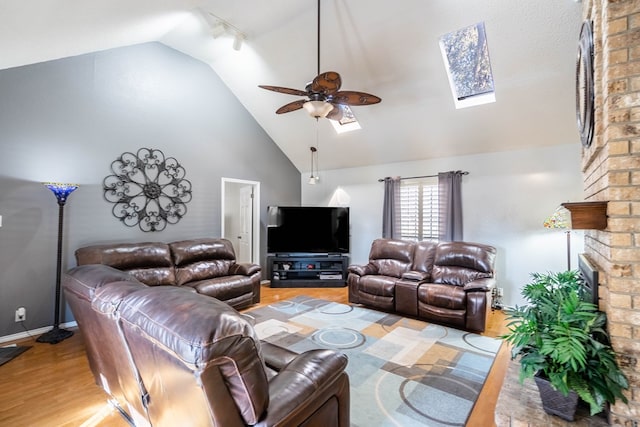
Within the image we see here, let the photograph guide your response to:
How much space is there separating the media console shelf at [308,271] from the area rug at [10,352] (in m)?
3.58

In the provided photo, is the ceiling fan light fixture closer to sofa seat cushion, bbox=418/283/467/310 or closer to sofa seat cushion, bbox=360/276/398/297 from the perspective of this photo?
sofa seat cushion, bbox=360/276/398/297

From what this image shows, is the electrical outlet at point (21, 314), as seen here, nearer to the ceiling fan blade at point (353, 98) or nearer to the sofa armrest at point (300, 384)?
the sofa armrest at point (300, 384)

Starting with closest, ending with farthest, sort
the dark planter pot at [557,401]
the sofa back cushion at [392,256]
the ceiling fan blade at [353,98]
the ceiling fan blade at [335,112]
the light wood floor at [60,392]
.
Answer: the dark planter pot at [557,401]
the light wood floor at [60,392]
the ceiling fan blade at [353,98]
the ceiling fan blade at [335,112]
the sofa back cushion at [392,256]

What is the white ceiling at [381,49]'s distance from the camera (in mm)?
2852

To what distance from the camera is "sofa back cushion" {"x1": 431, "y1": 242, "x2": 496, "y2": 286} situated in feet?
13.4

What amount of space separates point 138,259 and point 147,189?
1.15m

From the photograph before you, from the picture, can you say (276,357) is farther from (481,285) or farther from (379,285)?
(481,285)

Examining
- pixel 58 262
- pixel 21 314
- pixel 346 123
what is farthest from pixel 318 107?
pixel 21 314

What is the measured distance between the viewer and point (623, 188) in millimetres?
1551

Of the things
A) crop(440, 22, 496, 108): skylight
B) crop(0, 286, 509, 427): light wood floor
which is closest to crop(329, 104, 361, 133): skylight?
crop(440, 22, 496, 108): skylight

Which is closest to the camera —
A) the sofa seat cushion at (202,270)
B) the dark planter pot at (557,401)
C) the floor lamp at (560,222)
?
the dark planter pot at (557,401)

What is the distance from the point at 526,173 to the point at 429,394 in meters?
3.71

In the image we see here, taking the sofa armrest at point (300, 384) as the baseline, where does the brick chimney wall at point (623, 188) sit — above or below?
above

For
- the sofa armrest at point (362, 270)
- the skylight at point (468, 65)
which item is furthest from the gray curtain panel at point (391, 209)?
the skylight at point (468, 65)
